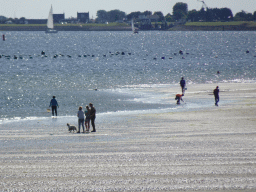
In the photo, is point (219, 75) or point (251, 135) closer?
point (251, 135)

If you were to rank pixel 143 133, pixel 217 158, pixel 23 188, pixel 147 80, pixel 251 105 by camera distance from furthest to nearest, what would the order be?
pixel 147 80
pixel 251 105
pixel 143 133
pixel 217 158
pixel 23 188

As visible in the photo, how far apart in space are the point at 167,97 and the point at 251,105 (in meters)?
8.99

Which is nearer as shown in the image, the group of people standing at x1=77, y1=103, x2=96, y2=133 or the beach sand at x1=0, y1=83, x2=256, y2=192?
the beach sand at x1=0, y1=83, x2=256, y2=192

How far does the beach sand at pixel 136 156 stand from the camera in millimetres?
13312

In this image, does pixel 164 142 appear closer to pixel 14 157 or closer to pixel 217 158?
pixel 217 158

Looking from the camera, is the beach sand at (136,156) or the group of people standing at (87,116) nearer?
the beach sand at (136,156)

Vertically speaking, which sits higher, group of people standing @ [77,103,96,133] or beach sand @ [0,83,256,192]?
group of people standing @ [77,103,96,133]

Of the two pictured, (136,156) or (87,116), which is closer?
(136,156)

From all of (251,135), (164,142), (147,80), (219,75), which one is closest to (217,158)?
(164,142)

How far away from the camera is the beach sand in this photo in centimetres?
1331

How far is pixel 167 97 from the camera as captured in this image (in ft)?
130

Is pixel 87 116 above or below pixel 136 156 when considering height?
above

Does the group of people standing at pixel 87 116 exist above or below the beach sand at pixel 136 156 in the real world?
above

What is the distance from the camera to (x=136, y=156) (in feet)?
55.0
